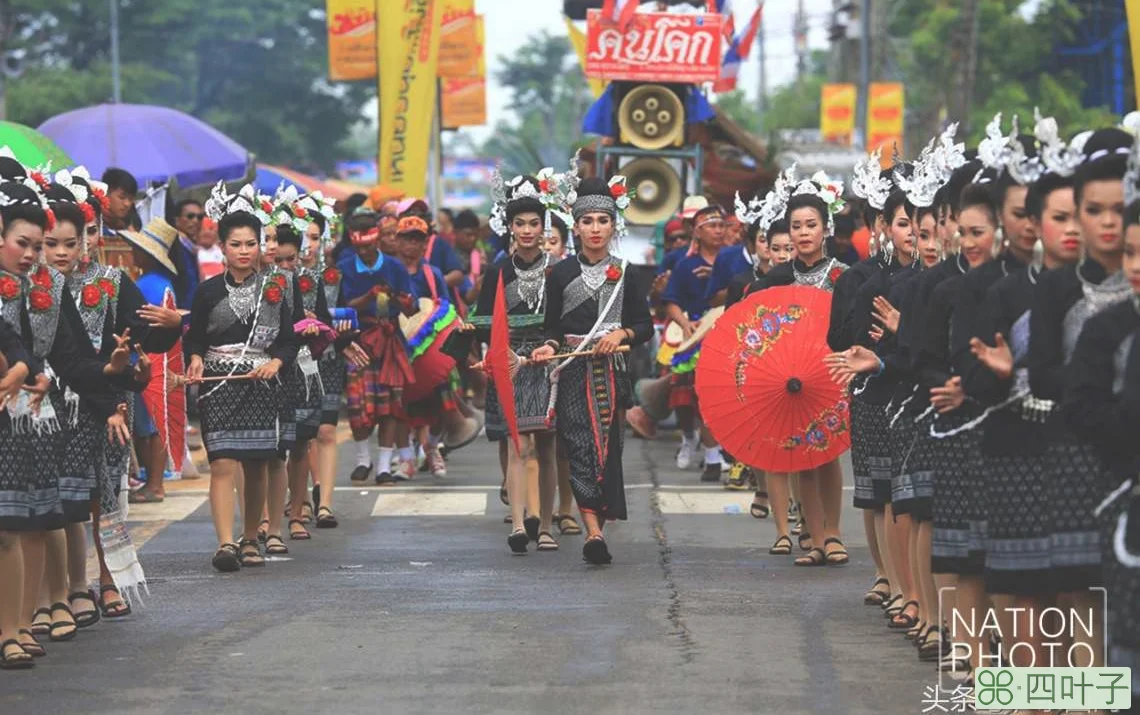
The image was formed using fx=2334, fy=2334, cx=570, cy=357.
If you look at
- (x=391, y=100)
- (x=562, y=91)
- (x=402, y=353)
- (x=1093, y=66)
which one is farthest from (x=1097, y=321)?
(x=562, y=91)

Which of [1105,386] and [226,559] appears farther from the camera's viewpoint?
[226,559]

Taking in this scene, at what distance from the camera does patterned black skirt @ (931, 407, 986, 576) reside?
838 cm

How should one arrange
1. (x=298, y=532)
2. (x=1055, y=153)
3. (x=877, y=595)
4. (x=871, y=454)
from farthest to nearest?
1. (x=298, y=532)
2. (x=877, y=595)
3. (x=871, y=454)
4. (x=1055, y=153)

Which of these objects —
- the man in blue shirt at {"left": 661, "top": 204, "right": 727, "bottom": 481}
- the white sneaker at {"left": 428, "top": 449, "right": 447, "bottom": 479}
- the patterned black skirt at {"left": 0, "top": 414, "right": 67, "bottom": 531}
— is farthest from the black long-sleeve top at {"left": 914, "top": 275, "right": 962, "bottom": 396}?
the white sneaker at {"left": 428, "top": 449, "right": 447, "bottom": 479}

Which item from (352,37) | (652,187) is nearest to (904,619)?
(652,187)

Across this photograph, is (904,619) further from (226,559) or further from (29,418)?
(226,559)

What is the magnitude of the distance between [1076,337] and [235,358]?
20.8 ft

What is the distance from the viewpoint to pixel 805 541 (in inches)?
516

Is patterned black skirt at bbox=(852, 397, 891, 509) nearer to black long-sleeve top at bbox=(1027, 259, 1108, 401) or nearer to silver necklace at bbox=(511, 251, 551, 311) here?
black long-sleeve top at bbox=(1027, 259, 1108, 401)

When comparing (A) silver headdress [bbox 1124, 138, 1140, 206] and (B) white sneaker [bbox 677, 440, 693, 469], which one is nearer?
(A) silver headdress [bbox 1124, 138, 1140, 206]

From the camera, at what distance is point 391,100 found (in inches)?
939

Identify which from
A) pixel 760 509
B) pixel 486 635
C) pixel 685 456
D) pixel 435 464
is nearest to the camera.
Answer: pixel 486 635

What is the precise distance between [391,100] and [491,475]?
6.61m

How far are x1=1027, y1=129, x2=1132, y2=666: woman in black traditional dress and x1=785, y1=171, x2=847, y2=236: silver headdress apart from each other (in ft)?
17.4
